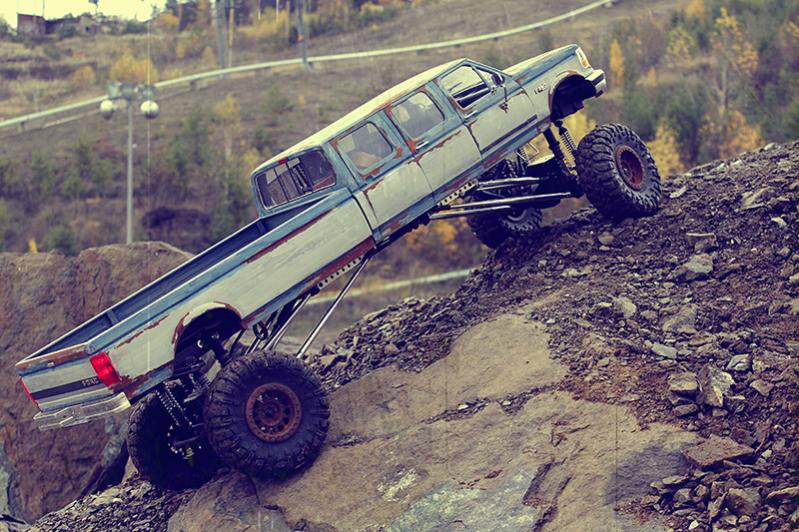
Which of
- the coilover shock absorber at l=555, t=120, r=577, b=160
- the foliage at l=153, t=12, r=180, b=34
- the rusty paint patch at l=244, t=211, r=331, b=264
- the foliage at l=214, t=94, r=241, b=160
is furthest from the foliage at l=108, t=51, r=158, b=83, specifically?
the rusty paint patch at l=244, t=211, r=331, b=264

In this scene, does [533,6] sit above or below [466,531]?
above

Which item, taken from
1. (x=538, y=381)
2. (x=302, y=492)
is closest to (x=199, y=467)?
(x=302, y=492)

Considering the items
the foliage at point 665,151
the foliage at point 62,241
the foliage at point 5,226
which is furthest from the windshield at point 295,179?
the foliage at point 5,226

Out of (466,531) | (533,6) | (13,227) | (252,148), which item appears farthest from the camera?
(533,6)

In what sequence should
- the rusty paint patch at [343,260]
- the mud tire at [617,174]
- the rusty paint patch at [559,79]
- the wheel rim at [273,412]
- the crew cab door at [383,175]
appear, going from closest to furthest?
the wheel rim at [273,412] → the rusty paint patch at [343,260] → the crew cab door at [383,175] → the mud tire at [617,174] → the rusty paint patch at [559,79]

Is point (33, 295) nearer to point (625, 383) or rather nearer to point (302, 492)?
point (302, 492)

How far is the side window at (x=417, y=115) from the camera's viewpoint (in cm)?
1088

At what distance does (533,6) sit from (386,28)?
6045mm

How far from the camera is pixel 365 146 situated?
10664 millimetres

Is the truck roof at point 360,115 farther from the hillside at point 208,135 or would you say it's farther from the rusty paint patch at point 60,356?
the hillside at point 208,135

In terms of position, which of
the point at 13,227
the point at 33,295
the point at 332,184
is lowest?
the point at 13,227

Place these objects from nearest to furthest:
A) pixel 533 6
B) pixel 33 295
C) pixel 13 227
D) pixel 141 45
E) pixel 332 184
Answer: pixel 332 184 < pixel 33 295 < pixel 13 227 < pixel 141 45 < pixel 533 6

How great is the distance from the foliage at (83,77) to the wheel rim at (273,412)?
30.3 metres

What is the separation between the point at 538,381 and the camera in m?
9.84
